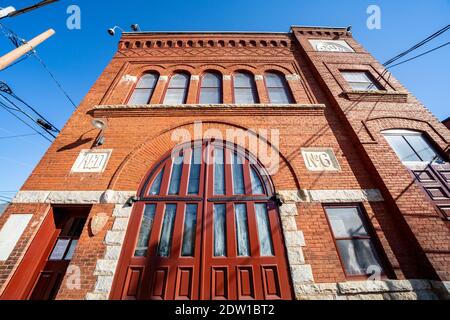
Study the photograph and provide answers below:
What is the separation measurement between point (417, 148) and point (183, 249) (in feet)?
23.3

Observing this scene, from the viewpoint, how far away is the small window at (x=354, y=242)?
13.5 ft

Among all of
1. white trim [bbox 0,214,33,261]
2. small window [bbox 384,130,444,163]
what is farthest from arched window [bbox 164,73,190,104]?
small window [bbox 384,130,444,163]

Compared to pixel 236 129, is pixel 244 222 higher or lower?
lower

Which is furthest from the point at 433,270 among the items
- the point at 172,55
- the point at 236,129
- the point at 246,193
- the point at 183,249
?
the point at 172,55

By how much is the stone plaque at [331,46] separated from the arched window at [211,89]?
492cm

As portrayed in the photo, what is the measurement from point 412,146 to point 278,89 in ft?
15.4

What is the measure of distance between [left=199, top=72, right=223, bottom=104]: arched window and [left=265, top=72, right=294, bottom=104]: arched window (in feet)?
6.58

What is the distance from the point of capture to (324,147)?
5.85m

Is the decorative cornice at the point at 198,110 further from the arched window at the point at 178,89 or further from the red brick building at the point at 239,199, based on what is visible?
the arched window at the point at 178,89

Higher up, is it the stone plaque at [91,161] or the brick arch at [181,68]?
the brick arch at [181,68]

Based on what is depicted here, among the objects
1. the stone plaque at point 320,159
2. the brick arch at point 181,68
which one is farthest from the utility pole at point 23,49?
the stone plaque at point 320,159

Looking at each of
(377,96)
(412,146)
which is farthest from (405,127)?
(377,96)

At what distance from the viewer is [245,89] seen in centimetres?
800
